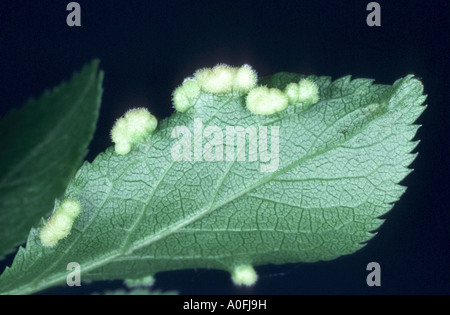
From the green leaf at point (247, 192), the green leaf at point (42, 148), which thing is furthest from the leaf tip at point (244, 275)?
the green leaf at point (42, 148)

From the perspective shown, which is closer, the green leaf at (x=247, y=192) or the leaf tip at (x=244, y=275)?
the green leaf at (x=247, y=192)

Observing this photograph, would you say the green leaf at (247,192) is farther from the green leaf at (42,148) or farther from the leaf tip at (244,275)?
the green leaf at (42,148)

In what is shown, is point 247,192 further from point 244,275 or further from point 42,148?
point 42,148

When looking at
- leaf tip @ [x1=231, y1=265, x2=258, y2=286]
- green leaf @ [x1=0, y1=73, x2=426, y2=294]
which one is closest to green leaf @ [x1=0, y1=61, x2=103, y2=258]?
green leaf @ [x1=0, y1=73, x2=426, y2=294]

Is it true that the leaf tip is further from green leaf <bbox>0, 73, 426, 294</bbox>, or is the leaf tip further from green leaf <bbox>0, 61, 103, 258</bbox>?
green leaf <bbox>0, 61, 103, 258</bbox>
